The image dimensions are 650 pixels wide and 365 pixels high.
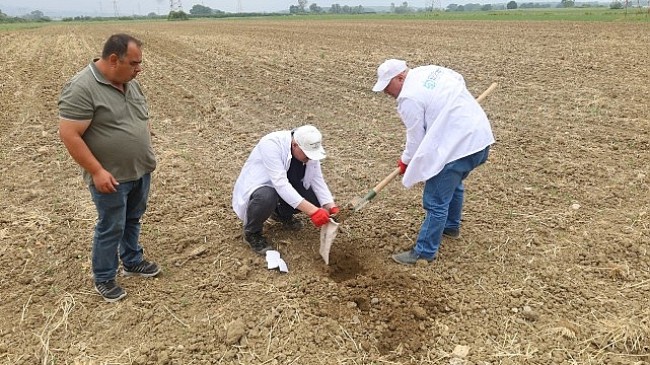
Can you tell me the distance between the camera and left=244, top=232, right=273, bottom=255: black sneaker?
409 cm

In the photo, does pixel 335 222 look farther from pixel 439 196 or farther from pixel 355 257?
pixel 439 196

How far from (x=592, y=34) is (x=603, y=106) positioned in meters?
11.1

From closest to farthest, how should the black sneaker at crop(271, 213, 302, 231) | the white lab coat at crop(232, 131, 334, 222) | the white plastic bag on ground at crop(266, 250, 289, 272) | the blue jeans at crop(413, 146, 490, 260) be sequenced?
the blue jeans at crop(413, 146, 490, 260), the white lab coat at crop(232, 131, 334, 222), the white plastic bag on ground at crop(266, 250, 289, 272), the black sneaker at crop(271, 213, 302, 231)

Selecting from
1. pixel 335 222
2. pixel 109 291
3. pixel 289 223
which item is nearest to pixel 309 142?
pixel 335 222

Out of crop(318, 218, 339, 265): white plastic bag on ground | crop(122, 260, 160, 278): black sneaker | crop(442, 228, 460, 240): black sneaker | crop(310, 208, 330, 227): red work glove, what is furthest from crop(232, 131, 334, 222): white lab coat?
crop(442, 228, 460, 240): black sneaker

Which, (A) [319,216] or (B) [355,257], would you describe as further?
(B) [355,257]

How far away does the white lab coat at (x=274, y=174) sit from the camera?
3.75 meters

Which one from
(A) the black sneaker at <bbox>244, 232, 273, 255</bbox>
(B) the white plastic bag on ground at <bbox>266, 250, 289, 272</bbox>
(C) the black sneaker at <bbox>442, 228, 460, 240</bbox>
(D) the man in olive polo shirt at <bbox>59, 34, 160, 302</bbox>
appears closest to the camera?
(D) the man in olive polo shirt at <bbox>59, 34, 160, 302</bbox>

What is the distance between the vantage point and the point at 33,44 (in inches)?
755

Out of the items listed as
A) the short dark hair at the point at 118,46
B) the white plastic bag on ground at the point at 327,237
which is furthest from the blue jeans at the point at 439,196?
the short dark hair at the point at 118,46

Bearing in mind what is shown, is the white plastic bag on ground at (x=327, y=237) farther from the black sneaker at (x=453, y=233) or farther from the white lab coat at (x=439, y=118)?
the black sneaker at (x=453, y=233)

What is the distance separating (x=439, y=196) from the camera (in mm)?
3723

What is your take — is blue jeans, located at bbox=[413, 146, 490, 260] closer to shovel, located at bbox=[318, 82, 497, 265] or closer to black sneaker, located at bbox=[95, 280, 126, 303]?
shovel, located at bbox=[318, 82, 497, 265]

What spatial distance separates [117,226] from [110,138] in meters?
0.60
